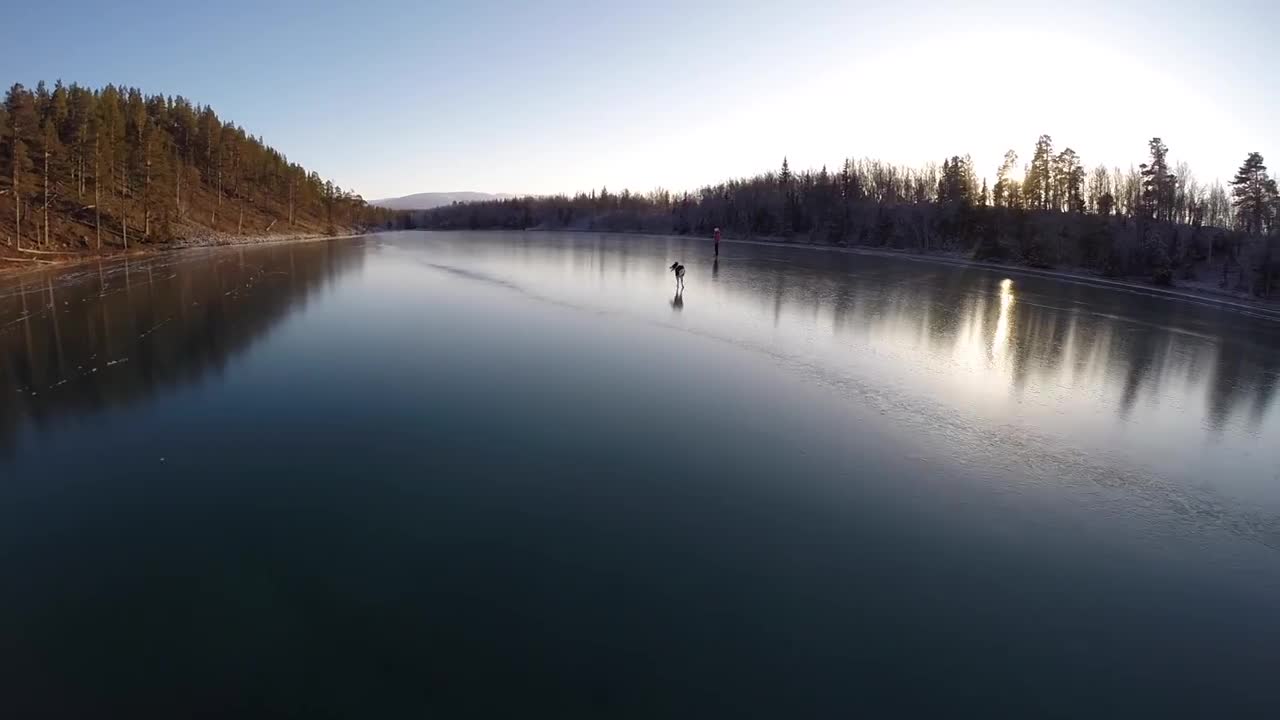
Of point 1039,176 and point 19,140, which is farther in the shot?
point 1039,176

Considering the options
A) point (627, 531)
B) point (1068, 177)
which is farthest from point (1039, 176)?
point (627, 531)

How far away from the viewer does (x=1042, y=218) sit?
63.8 meters

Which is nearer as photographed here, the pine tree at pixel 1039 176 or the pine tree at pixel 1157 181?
the pine tree at pixel 1157 181

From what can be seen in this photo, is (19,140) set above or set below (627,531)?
above

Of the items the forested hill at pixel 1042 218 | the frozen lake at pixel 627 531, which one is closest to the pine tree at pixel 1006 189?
the forested hill at pixel 1042 218

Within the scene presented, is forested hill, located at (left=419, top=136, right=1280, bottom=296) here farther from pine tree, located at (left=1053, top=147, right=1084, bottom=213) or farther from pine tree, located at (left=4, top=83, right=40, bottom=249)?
pine tree, located at (left=4, top=83, right=40, bottom=249)

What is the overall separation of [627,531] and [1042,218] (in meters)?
72.9

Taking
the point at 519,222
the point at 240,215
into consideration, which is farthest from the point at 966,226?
the point at 519,222

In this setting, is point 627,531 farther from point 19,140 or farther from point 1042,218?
point 1042,218

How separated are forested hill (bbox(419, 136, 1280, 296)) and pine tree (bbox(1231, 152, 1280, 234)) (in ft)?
0.28

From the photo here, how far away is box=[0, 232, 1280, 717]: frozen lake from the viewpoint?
4.65 meters

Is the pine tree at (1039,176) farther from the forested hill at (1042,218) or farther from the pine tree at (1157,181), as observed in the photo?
the pine tree at (1157,181)

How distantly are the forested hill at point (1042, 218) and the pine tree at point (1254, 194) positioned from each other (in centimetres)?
9

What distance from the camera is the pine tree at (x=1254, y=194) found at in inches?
1969
